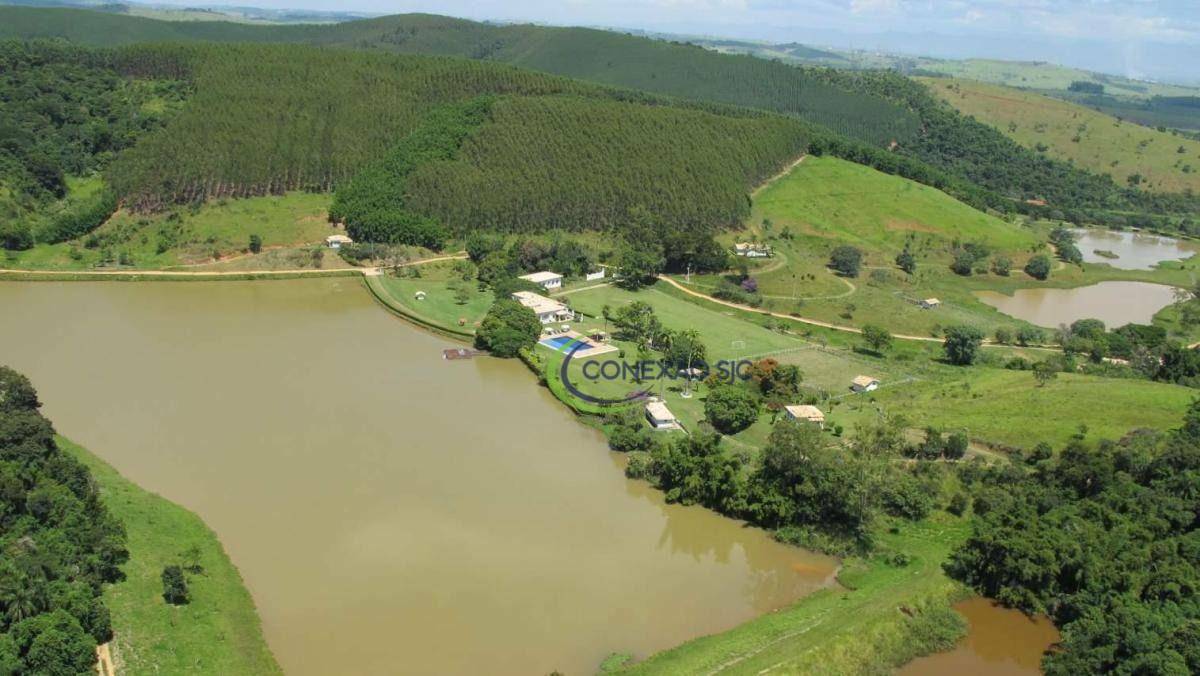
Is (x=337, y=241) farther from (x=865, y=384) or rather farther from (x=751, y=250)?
(x=865, y=384)

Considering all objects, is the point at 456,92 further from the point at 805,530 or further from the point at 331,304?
the point at 805,530

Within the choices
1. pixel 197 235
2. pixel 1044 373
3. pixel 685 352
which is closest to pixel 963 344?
pixel 1044 373

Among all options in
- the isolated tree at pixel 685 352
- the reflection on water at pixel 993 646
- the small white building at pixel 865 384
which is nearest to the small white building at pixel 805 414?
the small white building at pixel 865 384

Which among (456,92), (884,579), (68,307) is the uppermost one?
(456,92)

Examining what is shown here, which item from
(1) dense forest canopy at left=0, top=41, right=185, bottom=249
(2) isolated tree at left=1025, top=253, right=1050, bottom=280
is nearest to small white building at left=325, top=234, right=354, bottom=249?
(1) dense forest canopy at left=0, top=41, right=185, bottom=249

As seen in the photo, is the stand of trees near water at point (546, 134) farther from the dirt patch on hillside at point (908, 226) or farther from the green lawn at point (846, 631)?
the green lawn at point (846, 631)

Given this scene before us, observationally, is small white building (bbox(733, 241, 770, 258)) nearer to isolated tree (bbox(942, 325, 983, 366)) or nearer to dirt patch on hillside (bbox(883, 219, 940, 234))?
dirt patch on hillside (bbox(883, 219, 940, 234))

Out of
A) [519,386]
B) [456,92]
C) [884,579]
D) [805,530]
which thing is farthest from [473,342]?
[456,92]
